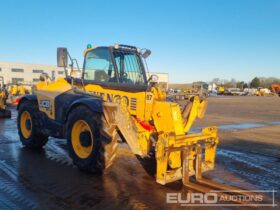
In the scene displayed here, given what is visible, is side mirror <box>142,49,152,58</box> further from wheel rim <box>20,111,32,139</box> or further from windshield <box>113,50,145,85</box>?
wheel rim <box>20,111,32,139</box>

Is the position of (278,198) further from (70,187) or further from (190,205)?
(70,187)

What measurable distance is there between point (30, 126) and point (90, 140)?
2864 millimetres

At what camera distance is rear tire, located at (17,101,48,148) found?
771cm

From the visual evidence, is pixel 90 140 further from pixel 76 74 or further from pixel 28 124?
pixel 28 124

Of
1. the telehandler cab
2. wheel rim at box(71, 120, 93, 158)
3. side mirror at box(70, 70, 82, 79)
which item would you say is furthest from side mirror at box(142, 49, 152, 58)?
wheel rim at box(71, 120, 93, 158)

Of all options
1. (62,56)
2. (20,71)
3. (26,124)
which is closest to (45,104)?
(26,124)

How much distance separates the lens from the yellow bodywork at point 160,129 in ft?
16.3

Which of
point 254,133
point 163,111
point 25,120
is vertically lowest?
point 254,133

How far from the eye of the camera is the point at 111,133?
5469mm

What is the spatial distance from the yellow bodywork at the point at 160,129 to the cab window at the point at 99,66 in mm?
293

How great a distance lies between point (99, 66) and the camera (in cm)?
646

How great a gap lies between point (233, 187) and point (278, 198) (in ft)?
2.33

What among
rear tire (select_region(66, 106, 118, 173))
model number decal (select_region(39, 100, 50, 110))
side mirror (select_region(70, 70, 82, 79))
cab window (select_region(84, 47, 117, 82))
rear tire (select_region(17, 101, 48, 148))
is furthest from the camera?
rear tire (select_region(17, 101, 48, 148))

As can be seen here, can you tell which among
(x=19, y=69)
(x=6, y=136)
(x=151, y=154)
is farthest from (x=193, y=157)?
(x=19, y=69)
